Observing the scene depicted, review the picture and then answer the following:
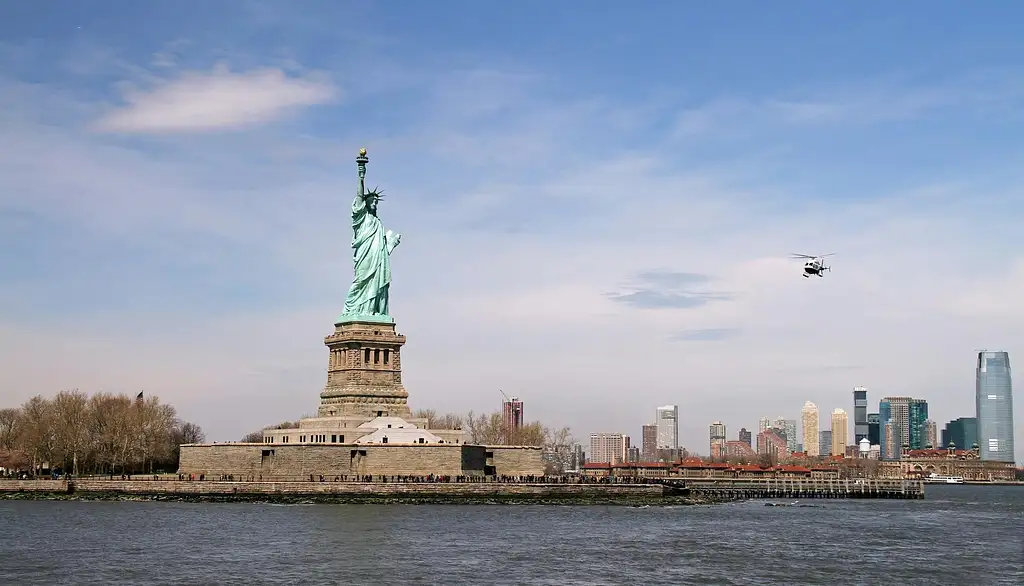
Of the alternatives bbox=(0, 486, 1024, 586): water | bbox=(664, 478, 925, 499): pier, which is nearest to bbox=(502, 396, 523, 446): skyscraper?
bbox=(664, 478, 925, 499): pier

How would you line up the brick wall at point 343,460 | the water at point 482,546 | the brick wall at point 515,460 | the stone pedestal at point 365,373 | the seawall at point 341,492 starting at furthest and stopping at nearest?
1. the brick wall at point 515,460
2. the stone pedestal at point 365,373
3. the brick wall at point 343,460
4. the seawall at point 341,492
5. the water at point 482,546

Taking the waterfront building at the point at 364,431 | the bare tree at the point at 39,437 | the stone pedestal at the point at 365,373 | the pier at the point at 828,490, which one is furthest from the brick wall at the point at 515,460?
the bare tree at the point at 39,437

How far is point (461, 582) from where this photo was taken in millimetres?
46344

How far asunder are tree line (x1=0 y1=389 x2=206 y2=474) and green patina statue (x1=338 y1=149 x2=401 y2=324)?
72.0 ft

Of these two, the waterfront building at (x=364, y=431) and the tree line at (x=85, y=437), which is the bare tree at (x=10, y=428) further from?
the waterfront building at (x=364, y=431)

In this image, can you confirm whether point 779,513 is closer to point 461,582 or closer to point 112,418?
point 461,582

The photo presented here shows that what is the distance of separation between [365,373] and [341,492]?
12902mm

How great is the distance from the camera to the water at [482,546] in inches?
1912

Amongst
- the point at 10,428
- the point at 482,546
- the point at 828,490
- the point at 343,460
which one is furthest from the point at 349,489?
the point at 828,490

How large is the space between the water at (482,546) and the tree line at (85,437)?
800 inches

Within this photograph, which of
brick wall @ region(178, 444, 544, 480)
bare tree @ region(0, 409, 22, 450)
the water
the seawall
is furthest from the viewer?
bare tree @ region(0, 409, 22, 450)

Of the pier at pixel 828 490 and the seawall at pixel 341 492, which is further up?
the seawall at pixel 341 492

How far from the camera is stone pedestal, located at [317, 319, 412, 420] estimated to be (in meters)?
94.3

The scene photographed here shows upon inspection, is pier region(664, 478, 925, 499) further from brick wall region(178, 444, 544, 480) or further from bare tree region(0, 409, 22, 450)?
bare tree region(0, 409, 22, 450)
